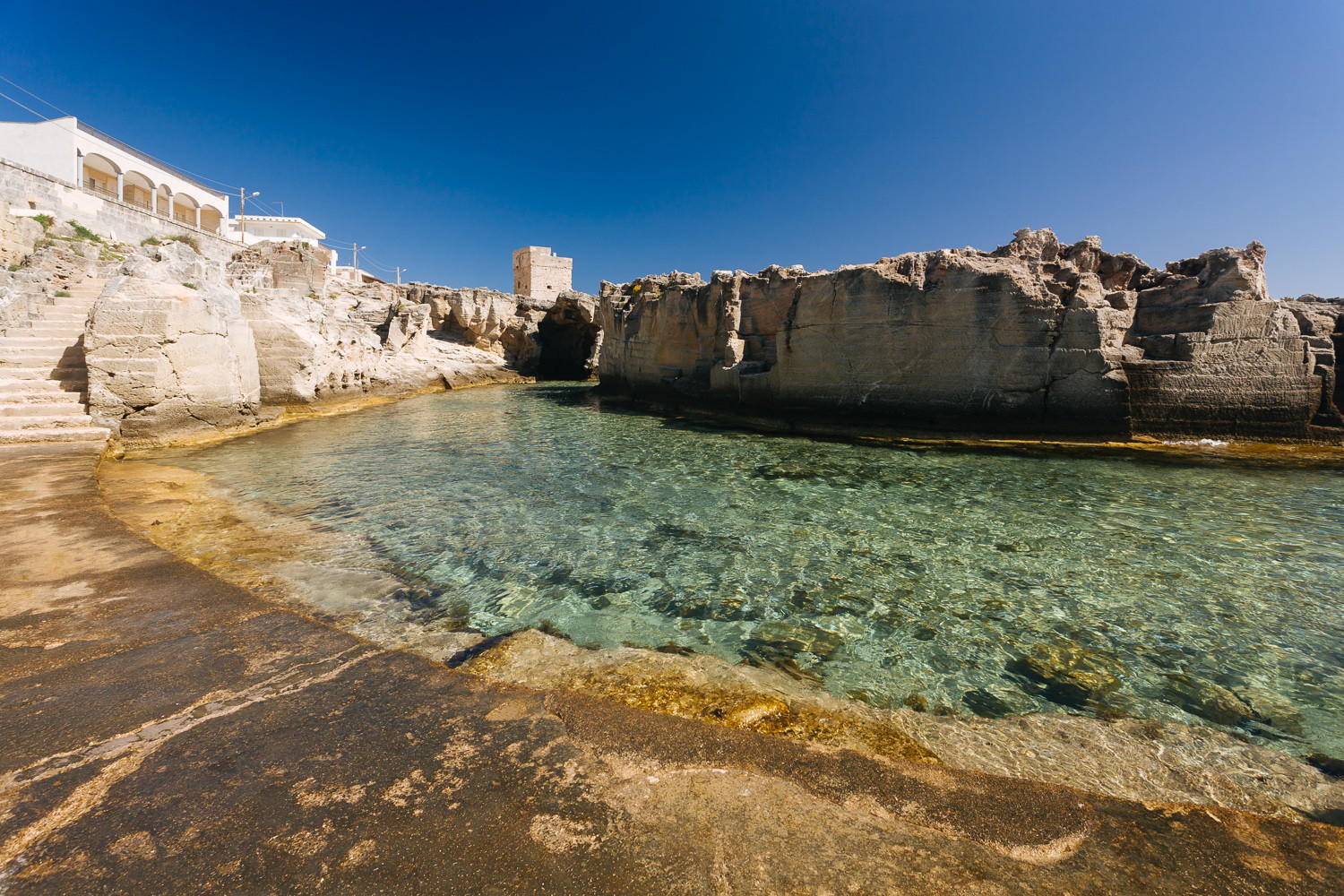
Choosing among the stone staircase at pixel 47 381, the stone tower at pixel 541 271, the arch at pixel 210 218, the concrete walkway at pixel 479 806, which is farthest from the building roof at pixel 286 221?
the concrete walkway at pixel 479 806

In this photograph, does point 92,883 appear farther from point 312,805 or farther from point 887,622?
point 887,622

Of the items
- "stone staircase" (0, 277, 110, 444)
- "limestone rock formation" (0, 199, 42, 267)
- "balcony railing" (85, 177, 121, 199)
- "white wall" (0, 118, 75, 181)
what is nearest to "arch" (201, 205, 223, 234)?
"balcony railing" (85, 177, 121, 199)

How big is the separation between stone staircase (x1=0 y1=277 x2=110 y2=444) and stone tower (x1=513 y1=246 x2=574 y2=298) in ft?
88.8

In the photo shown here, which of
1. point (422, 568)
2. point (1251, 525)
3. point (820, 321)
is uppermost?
point (820, 321)

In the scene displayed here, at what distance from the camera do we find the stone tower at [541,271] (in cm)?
3562

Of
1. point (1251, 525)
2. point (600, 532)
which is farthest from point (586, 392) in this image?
point (1251, 525)

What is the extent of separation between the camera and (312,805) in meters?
1.50

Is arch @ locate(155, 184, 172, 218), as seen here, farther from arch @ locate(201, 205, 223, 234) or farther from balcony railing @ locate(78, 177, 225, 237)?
arch @ locate(201, 205, 223, 234)

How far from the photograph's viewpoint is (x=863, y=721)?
2.39 m

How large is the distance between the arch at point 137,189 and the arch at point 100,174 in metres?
0.53

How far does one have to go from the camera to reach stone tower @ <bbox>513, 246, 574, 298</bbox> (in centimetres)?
3562

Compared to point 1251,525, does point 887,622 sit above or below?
below

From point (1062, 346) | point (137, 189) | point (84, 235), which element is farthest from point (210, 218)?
point (1062, 346)

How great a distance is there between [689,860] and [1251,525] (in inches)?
270
